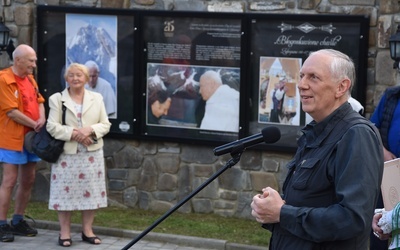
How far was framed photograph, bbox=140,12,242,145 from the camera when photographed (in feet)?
29.9

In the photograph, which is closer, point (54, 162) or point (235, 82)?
point (54, 162)

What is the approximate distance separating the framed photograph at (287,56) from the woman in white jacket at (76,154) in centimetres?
174

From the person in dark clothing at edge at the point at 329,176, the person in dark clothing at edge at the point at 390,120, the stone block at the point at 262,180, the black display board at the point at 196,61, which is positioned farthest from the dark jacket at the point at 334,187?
the stone block at the point at 262,180

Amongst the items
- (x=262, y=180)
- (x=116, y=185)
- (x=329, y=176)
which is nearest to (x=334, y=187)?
(x=329, y=176)

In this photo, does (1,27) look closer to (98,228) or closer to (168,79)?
(168,79)

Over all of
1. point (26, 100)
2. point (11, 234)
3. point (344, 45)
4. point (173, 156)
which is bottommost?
point (11, 234)

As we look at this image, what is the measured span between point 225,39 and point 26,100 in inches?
87.8

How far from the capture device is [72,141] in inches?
329

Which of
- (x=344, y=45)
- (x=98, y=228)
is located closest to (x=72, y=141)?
(x=98, y=228)

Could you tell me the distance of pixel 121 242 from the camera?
341 inches

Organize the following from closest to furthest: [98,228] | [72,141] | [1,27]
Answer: [72,141]
[98,228]
[1,27]

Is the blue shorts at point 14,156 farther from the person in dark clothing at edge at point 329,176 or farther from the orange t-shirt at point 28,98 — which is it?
the person in dark clothing at edge at point 329,176

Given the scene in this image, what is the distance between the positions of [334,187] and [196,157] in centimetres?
579

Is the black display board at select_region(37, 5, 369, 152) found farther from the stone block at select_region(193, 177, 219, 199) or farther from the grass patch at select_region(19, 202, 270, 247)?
the grass patch at select_region(19, 202, 270, 247)
